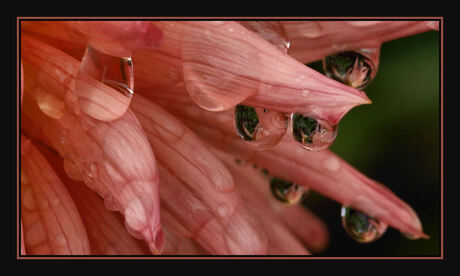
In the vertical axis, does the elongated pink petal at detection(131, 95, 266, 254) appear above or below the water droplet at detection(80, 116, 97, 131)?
below

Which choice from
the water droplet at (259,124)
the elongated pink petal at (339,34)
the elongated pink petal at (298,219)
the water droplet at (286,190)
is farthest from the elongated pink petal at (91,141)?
the elongated pink petal at (298,219)

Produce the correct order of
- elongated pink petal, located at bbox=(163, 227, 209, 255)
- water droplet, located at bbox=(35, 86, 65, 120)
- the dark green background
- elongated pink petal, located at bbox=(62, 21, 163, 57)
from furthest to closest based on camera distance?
1. the dark green background
2. elongated pink petal, located at bbox=(163, 227, 209, 255)
3. water droplet, located at bbox=(35, 86, 65, 120)
4. elongated pink petal, located at bbox=(62, 21, 163, 57)

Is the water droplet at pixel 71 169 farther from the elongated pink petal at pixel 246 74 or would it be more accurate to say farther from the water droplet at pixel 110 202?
the elongated pink petal at pixel 246 74

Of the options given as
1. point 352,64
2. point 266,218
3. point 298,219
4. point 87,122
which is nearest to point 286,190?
point 266,218

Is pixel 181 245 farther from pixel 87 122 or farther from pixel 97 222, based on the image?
pixel 87 122

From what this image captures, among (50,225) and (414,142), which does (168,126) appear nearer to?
(50,225)

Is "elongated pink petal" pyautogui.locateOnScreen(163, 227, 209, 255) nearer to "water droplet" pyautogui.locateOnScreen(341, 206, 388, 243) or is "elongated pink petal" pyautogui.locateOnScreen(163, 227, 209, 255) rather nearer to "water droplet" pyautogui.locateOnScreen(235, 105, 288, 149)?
"water droplet" pyautogui.locateOnScreen(235, 105, 288, 149)

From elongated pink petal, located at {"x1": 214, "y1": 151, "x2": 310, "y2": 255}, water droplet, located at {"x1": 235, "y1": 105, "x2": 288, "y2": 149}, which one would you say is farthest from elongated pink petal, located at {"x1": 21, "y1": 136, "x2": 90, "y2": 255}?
elongated pink petal, located at {"x1": 214, "y1": 151, "x2": 310, "y2": 255}

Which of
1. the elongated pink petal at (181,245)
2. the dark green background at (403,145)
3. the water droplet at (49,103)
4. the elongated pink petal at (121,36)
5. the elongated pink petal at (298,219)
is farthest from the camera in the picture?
the dark green background at (403,145)
